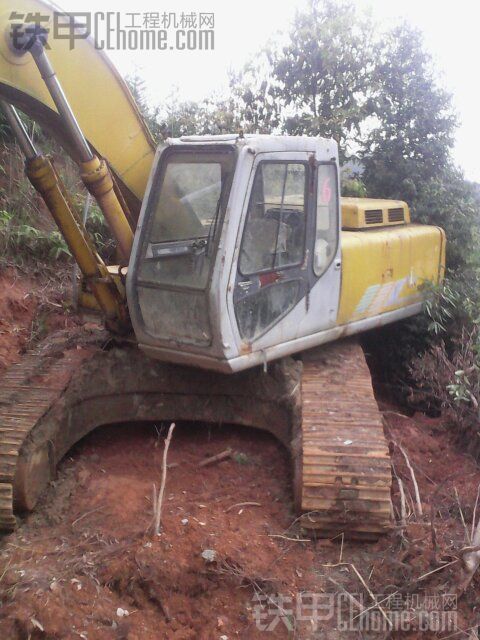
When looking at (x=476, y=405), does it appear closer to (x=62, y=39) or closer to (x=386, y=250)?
(x=386, y=250)

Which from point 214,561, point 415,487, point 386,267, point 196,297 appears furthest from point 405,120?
point 214,561

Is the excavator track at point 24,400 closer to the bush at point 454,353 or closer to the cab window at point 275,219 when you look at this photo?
the cab window at point 275,219

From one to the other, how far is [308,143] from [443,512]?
2513mm

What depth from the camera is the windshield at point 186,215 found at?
14.2ft

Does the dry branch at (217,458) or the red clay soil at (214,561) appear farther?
the dry branch at (217,458)

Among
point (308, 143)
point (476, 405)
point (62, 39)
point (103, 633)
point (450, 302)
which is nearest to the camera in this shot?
point (103, 633)

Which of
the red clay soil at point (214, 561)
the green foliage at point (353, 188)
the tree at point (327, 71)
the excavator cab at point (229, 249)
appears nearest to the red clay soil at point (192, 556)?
the red clay soil at point (214, 561)

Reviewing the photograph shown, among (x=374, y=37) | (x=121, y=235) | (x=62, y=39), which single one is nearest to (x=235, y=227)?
(x=121, y=235)

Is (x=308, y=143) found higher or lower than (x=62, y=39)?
lower

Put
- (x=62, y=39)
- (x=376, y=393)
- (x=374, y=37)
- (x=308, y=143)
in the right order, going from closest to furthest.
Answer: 1. (x=62, y=39)
2. (x=308, y=143)
3. (x=376, y=393)
4. (x=374, y=37)

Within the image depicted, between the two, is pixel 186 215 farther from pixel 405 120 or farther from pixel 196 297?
pixel 405 120

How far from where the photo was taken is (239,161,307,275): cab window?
4371 mm

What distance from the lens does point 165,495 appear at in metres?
4.43

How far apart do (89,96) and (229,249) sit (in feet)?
4.34
